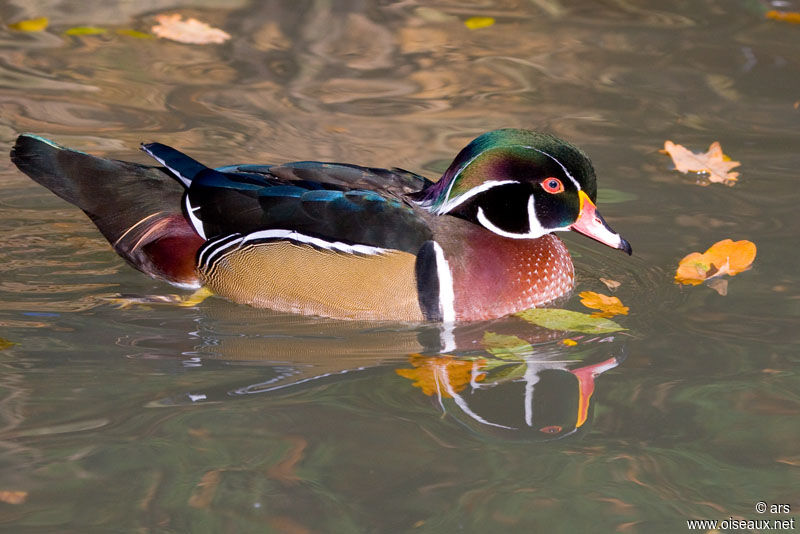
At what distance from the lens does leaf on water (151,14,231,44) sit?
308 inches

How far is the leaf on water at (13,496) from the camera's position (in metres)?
3.25

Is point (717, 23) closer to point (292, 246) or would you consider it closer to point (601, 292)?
point (601, 292)

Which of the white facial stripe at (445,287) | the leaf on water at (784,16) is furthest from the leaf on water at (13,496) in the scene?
the leaf on water at (784,16)

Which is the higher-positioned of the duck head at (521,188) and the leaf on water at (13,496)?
the duck head at (521,188)

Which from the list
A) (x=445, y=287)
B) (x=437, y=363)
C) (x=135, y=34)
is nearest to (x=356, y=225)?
(x=445, y=287)

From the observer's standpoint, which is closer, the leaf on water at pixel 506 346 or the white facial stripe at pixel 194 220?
the leaf on water at pixel 506 346

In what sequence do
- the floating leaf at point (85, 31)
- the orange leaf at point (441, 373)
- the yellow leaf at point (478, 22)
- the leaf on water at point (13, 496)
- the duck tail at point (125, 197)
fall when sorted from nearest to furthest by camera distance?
1. the leaf on water at point (13, 496)
2. the orange leaf at point (441, 373)
3. the duck tail at point (125, 197)
4. the floating leaf at point (85, 31)
5. the yellow leaf at point (478, 22)

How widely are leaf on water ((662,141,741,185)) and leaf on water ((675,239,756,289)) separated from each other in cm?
99

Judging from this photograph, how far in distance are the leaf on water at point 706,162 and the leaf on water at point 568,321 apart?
1.85 m

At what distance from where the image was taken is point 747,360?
4.26 m

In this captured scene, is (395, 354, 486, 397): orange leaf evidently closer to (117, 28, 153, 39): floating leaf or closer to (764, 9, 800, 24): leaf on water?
(117, 28, 153, 39): floating leaf

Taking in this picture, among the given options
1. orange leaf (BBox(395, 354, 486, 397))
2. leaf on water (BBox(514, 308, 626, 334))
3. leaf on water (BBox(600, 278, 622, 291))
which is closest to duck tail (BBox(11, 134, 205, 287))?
orange leaf (BBox(395, 354, 486, 397))

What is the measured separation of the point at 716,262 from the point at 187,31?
4494mm

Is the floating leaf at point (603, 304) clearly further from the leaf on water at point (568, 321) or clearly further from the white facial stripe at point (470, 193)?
the white facial stripe at point (470, 193)
